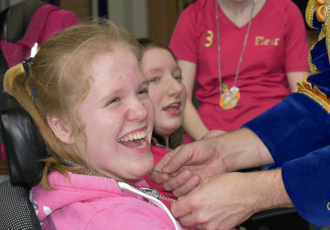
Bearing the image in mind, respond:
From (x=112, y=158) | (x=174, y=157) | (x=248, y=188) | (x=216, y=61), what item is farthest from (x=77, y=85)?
(x=216, y=61)

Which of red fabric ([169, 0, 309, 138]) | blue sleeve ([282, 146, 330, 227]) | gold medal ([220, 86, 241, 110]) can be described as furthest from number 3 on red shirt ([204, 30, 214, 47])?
blue sleeve ([282, 146, 330, 227])

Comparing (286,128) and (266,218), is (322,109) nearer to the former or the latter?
(286,128)

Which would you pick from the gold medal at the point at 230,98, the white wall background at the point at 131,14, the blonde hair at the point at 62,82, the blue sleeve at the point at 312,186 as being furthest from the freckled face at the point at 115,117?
the white wall background at the point at 131,14

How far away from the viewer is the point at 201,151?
121 centimetres

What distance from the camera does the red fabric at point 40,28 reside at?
5.59 ft

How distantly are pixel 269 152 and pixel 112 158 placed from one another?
0.58 metres

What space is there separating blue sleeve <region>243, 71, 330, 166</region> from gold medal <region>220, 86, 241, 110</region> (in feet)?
1.54

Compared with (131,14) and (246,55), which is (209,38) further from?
(131,14)

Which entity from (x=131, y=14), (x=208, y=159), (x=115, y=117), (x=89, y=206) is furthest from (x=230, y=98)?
(x=131, y=14)

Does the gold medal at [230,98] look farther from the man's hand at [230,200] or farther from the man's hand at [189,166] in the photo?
the man's hand at [230,200]

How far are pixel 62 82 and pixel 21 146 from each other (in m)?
0.21

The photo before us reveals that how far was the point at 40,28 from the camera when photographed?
1.74 m

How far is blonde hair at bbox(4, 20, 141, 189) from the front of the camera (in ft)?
2.99

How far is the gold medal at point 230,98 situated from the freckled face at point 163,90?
257mm
